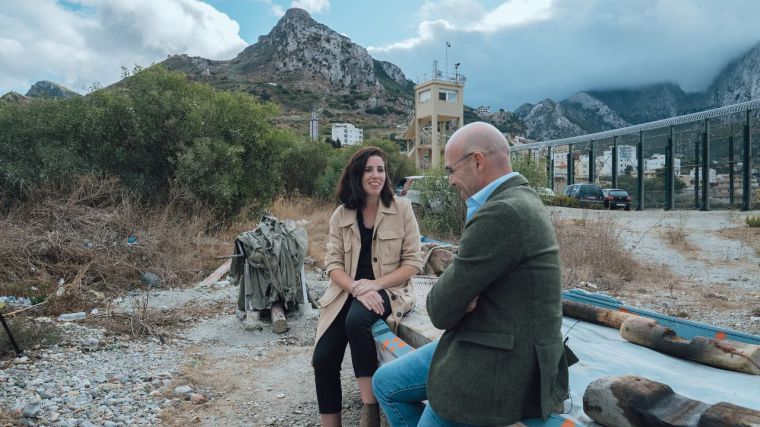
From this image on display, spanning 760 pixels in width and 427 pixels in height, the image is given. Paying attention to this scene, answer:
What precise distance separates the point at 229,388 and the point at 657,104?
168 meters

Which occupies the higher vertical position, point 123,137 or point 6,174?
point 123,137

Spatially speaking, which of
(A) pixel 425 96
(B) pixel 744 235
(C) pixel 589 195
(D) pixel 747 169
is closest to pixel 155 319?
(B) pixel 744 235

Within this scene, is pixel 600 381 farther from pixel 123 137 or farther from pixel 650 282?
pixel 123 137

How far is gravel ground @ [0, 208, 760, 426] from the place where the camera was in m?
3.67

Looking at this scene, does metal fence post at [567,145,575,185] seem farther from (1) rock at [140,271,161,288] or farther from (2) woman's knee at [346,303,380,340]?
(2) woman's knee at [346,303,380,340]

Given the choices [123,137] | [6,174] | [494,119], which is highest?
[494,119]

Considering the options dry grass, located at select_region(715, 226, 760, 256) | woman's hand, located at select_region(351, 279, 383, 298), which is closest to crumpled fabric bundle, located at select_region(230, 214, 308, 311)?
woman's hand, located at select_region(351, 279, 383, 298)

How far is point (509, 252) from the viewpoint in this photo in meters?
1.64

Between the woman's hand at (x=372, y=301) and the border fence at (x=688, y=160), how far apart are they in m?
17.7

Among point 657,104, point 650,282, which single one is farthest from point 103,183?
point 657,104

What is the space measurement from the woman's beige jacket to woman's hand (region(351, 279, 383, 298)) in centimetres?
10

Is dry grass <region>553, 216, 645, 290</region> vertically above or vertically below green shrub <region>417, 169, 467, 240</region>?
below

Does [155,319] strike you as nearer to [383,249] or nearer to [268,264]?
[268,264]

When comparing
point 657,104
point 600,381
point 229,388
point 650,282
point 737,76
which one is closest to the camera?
point 600,381
